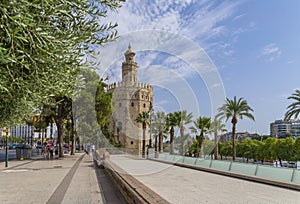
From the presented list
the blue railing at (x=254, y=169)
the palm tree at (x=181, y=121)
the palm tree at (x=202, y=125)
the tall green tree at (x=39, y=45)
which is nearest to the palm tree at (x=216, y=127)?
the palm tree at (x=202, y=125)

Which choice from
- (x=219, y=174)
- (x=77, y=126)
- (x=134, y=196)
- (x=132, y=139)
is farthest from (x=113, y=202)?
(x=132, y=139)

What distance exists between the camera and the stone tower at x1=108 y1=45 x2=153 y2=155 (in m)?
40.0

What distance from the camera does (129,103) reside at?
4447cm

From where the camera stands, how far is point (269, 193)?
11.0 meters

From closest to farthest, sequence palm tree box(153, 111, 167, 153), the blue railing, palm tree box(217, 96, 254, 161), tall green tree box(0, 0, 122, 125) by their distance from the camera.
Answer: tall green tree box(0, 0, 122, 125) → the blue railing → palm tree box(217, 96, 254, 161) → palm tree box(153, 111, 167, 153)

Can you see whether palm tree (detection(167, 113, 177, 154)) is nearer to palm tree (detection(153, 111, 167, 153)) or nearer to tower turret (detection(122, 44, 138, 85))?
palm tree (detection(153, 111, 167, 153))

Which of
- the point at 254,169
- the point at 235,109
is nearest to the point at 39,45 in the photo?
the point at 254,169

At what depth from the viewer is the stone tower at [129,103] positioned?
40.0 m

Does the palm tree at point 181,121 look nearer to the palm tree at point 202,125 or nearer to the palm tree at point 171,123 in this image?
the palm tree at point 171,123

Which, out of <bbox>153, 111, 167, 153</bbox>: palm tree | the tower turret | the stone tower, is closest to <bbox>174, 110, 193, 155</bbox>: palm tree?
<bbox>153, 111, 167, 153</bbox>: palm tree

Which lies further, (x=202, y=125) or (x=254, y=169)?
(x=202, y=125)

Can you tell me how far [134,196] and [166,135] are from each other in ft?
155

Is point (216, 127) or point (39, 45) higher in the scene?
point (39, 45)

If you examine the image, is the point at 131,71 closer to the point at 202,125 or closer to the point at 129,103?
the point at 129,103
